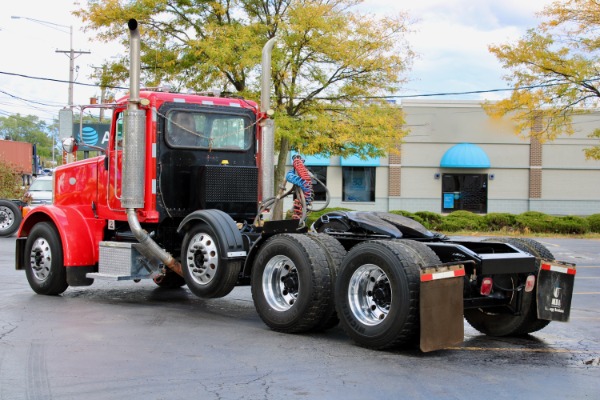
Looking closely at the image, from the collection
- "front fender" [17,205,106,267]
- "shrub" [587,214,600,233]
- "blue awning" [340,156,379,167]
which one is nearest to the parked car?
"front fender" [17,205,106,267]

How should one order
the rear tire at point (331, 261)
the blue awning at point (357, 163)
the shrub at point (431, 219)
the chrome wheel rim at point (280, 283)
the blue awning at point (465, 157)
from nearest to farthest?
the rear tire at point (331, 261) < the chrome wheel rim at point (280, 283) < the shrub at point (431, 219) < the blue awning at point (465, 157) < the blue awning at point (357, 163)

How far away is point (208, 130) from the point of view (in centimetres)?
1017

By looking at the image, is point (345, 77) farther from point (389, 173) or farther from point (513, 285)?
point (389, 173)

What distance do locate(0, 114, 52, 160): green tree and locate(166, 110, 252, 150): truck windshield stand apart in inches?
6037

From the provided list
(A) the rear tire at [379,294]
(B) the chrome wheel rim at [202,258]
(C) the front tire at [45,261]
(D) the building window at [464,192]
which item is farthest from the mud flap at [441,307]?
(D) the building window at [464,192]

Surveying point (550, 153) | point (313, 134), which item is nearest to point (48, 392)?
point (313, 134)

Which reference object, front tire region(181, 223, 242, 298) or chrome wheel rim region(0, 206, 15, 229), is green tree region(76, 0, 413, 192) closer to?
chrome wheel rim region(0, 206, 15, 229)

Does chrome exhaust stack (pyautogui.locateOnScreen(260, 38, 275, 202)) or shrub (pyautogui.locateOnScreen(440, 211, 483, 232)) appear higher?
chrome exhaust stack (pyautogui.locateOnScreen(260, 38, 275, 202))

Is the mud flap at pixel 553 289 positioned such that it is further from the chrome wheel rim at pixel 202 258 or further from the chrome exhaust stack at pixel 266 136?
the chrome exhaust stack at pixel 266 136

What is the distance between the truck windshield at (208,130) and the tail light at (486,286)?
449 cm

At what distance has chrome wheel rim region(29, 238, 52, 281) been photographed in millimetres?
10555

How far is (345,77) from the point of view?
22.5m

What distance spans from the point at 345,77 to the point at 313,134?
208 cm

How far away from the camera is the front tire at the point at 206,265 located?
852cm
